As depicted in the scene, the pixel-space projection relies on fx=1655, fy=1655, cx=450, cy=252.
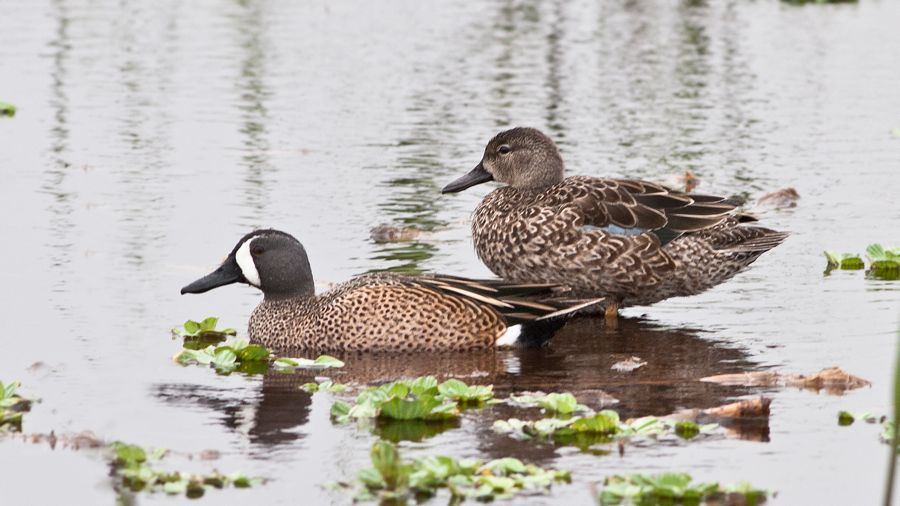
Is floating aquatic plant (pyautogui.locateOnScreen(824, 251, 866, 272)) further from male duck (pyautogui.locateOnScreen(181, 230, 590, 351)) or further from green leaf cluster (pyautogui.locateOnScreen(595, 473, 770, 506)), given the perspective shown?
green leaf cluster (pyautogui.locateOnScreen(595, 473, 770, 506))

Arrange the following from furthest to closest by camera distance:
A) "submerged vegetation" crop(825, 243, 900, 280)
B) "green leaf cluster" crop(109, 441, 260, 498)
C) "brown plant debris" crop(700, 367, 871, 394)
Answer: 1. "submerged vegetation" crop(825, 243, 900, 280)
2. "brown plant debris" crop(700, 367, 871, 394)
3. "green leaf cluster" crop(109, 441, 260, 498)

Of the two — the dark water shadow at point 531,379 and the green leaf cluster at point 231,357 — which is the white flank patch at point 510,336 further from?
the green leaf cluster at point 231,357

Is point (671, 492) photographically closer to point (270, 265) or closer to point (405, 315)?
point (405, 315)

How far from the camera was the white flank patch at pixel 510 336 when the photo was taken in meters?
8.94

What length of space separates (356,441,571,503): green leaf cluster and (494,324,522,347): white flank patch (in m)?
2.42

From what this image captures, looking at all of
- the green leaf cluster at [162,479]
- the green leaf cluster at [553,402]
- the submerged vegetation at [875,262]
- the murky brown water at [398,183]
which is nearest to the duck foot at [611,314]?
the murky brown water at [398,183]

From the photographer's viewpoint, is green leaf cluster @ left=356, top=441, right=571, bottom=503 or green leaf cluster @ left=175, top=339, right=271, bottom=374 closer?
green leaf cluster @ left=356, top=441, right=571, bottom=503

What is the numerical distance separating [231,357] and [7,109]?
8.31 m

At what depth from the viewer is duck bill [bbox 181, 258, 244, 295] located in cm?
924

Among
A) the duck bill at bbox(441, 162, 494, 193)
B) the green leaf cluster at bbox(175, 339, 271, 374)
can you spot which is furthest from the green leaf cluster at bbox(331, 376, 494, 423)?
the duck bill at bbox(441, 162, 494, 193)

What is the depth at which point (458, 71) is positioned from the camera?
19.2 m

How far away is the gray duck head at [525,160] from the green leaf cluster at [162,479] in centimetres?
410

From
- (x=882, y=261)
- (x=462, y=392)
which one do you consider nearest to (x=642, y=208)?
(x=882, y=261)

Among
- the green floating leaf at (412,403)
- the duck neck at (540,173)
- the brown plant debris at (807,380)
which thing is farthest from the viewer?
the duck neck at (540,173)
